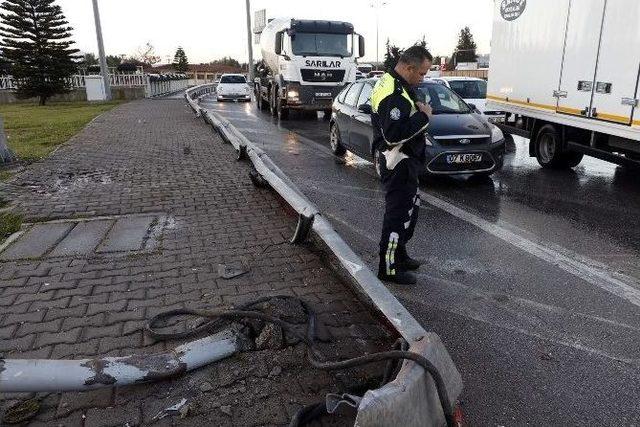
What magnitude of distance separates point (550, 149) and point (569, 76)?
5.47ft

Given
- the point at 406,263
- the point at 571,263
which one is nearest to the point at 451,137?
the point at 571,263

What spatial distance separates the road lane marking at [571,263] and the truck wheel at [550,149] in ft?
11.4

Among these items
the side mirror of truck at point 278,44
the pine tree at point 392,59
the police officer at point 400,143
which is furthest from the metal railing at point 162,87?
the police officer at point 400,143

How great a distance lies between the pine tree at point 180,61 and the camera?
7941 centimetres

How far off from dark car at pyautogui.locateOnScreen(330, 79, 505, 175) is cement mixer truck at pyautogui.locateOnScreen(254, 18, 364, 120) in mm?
9274

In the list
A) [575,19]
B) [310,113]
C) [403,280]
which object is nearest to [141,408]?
[403,280]

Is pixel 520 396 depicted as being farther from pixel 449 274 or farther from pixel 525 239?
pixel 525 239

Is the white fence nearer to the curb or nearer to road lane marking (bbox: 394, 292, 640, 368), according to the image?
road lane marking (bbox: 394, 292, 640, 368)

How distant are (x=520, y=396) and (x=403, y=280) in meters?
1.66

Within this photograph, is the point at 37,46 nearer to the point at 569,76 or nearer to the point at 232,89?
the point at 232,89

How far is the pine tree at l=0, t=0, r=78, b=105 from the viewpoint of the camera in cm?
3303

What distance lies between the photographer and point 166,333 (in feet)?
11.1

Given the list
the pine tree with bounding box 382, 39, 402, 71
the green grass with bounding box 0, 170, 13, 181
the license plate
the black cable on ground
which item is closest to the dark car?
the license plate

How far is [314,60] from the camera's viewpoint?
1839 cm
